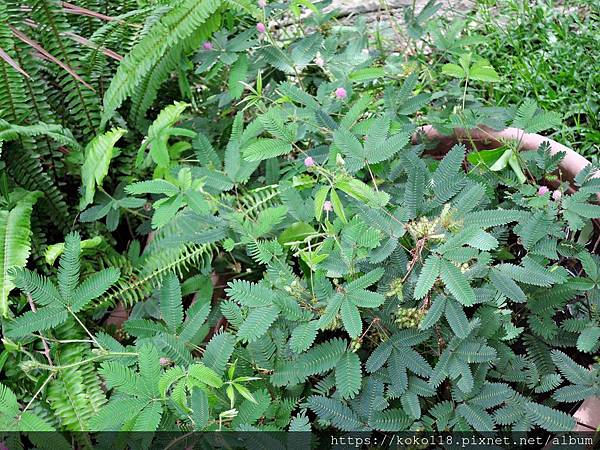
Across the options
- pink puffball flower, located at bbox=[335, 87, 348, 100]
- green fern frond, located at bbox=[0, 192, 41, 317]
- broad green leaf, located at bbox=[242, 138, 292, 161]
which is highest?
pink puffball flower, located at bbox=[335, 87, 348, 100]

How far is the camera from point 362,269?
A: 66.5 inches

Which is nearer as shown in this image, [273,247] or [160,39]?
[273,247]

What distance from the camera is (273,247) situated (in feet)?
5.76

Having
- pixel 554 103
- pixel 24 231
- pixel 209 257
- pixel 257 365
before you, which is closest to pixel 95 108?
pixel 24 231

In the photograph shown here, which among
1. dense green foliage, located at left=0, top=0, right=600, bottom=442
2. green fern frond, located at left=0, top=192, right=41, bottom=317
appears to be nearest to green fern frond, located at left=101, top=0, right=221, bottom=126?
dense green foliage, located at left=0, top=0, right=600, bottom=442

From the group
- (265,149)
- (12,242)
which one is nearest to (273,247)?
(265,149)

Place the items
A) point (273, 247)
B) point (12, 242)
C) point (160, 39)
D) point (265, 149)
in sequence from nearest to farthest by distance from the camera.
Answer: point (273, 247)
point (265, 149)
point (12, 242)
point (160, 39)

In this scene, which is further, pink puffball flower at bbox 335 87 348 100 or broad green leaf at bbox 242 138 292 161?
pink puffball flower at bbox 335 87 348 100

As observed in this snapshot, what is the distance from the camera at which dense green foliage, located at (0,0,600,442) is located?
1.59 m

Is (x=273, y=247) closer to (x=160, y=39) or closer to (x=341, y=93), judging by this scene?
(x=341, y=93)

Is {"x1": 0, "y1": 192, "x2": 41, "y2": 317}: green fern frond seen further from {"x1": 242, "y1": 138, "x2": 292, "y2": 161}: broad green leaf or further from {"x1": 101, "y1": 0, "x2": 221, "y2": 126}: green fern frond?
{"x1": 242, "y1": 138, "x2": 292, "y2": 161}: broad green leaf

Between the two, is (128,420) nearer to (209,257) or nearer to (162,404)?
(162,404)

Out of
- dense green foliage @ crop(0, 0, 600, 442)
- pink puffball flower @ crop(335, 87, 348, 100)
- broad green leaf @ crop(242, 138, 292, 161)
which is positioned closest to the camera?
dense green foliage @ crop(0, 0, 600, 442)

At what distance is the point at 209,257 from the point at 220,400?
0.54 m
